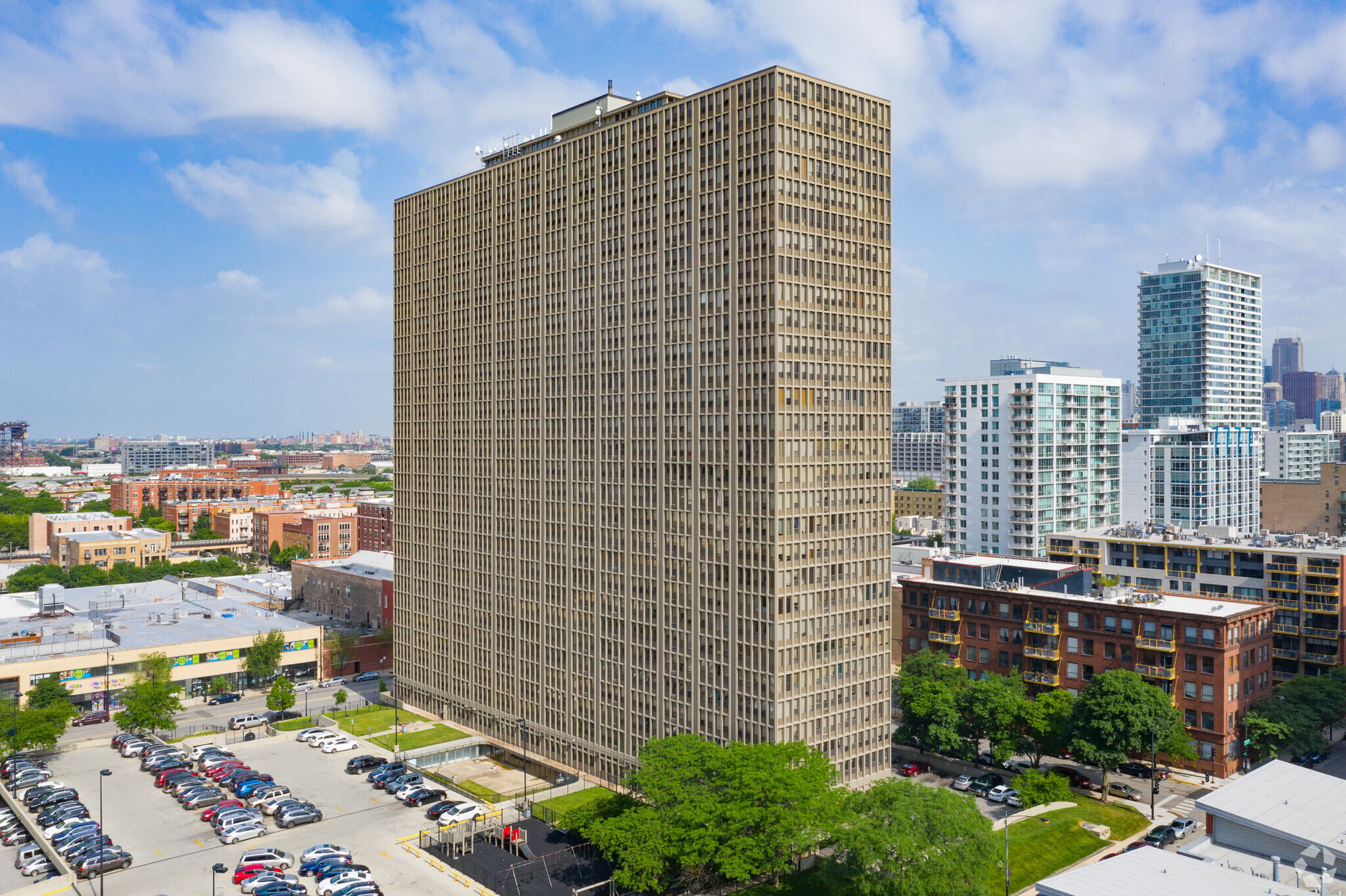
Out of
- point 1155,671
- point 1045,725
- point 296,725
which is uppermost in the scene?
point 1155,671

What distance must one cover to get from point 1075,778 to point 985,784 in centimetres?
1119

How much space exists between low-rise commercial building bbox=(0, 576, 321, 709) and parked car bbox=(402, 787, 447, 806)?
200 ft

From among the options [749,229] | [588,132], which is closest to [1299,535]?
[749,229]

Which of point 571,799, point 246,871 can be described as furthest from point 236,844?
point 571,799

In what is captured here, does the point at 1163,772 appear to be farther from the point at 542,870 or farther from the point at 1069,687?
the point at 542,870

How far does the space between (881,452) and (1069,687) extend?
1720 inches

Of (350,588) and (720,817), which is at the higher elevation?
(350,588)

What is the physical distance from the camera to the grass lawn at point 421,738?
118 meters

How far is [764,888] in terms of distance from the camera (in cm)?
7762

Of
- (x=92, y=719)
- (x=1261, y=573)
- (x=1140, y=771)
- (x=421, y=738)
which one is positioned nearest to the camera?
(x=1140, y=771)

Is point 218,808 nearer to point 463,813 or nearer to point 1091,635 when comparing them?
point 463,813

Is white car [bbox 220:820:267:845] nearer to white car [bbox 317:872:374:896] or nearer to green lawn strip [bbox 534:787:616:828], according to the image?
white car [bbox 317:872:374:896]

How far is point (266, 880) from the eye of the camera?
256ft

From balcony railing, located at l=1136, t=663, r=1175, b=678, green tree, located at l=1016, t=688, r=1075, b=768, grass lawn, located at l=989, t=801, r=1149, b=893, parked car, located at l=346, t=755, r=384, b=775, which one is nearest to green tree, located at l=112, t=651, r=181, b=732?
parked car, located at l=346, t=755, r=384, b=775
